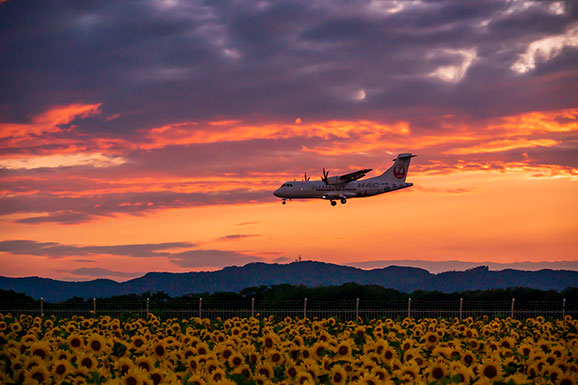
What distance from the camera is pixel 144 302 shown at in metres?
36.3

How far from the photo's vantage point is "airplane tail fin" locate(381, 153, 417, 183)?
99.1 m

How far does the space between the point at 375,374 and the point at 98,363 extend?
3.18 m

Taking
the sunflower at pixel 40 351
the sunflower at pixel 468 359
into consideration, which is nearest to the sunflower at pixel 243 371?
the sunflower at pixel 40 351

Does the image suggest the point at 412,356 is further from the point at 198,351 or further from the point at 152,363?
the point at 152,363

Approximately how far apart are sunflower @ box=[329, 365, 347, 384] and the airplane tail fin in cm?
9173

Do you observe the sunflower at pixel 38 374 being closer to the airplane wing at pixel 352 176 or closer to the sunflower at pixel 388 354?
the sunflower at pixel 388 354

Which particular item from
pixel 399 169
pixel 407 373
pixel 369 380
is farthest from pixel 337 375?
pixel 399 169

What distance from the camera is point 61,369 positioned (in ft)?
24.3

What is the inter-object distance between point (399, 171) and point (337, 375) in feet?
309

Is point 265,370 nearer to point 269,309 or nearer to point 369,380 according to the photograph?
point 369,380

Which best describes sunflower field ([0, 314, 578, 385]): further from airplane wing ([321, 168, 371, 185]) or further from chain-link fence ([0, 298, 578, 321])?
airplane wing ([321, 168, 371, 185])

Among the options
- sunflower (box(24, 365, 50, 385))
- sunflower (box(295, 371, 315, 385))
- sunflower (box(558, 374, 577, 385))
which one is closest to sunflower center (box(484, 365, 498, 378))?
sunflower (box(558, 374, 577, 385))

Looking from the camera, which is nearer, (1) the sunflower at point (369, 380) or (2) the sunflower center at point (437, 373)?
(1) the sunflower at point (369, 380)

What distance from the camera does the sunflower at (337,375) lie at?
288 inches
